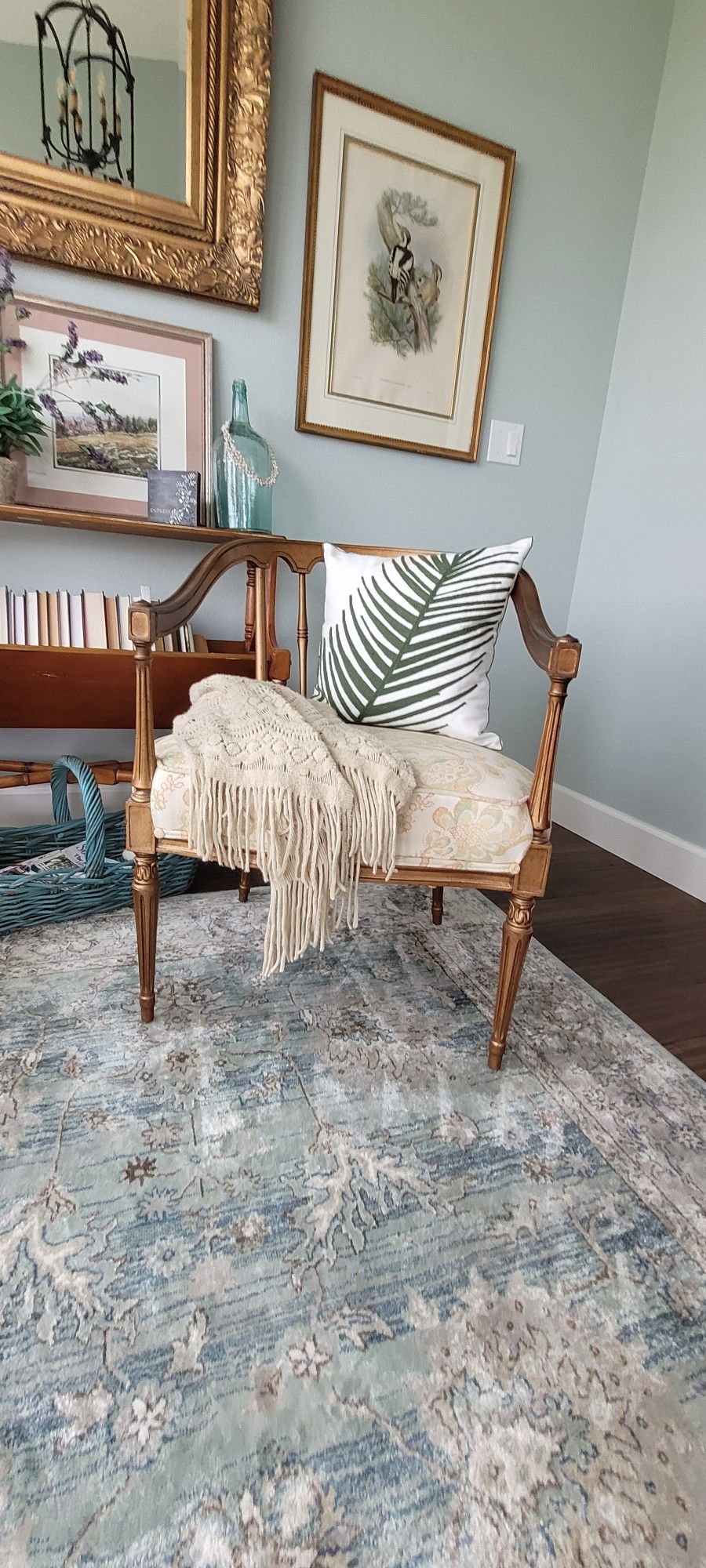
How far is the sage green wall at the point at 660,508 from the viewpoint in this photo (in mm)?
1821

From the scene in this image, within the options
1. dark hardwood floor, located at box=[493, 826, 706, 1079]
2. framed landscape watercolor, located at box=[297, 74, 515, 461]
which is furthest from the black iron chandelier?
dark hardwood floor, located at box=[493, 826, 706, 1079]

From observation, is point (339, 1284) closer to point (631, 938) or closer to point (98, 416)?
point (631, 938)

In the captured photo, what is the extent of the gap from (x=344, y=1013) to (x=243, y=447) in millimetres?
1285

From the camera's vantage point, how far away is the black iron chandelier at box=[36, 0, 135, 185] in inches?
54.6

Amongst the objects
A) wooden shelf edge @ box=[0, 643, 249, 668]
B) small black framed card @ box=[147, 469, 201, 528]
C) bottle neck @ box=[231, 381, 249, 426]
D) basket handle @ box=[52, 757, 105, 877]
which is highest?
bottle neck @ box=[231, 381, 249, 426]

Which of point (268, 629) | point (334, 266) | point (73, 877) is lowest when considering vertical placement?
point (73, 877)

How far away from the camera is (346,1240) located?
2.51 feet

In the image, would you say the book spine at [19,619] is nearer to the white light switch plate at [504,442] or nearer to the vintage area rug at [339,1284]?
the vintage area rug at [339,1284]

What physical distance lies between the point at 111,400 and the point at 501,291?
112 cm

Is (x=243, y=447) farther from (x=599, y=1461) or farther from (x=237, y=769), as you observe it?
(x=599, y=1461)

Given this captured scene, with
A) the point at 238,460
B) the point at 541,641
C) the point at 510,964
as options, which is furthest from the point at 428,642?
the point at 238,460

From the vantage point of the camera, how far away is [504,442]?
1998 mm

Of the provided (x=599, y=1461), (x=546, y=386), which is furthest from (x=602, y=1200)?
(x=546, y=386)

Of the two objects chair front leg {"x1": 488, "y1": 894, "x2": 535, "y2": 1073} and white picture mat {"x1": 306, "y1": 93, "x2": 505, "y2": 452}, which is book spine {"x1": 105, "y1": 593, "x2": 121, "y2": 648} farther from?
chair front leg {"x1": 488, "y1": 894, "x2": 535, "y2": 1073}
